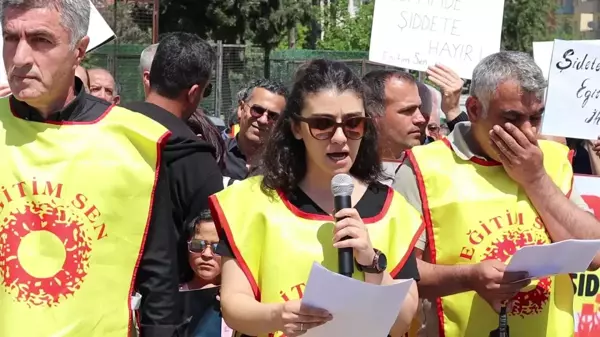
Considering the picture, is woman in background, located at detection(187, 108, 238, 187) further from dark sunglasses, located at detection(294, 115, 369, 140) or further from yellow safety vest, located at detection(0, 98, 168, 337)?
dark sunglasses, located at detection(294, 115, 369, 140)

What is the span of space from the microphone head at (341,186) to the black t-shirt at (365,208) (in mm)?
215

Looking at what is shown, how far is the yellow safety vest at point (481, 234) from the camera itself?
11.8ft

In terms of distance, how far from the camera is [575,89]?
18.5ft

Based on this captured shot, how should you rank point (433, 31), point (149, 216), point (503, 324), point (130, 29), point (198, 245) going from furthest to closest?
point (130, 29), point (433, 31), point (198, 245), point (503, 324), point (149, 216)

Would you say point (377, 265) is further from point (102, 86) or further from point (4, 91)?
point (102, 86)

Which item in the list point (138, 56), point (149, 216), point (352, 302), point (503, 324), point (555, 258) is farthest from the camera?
point (138, 56)

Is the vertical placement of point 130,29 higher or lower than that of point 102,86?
lower

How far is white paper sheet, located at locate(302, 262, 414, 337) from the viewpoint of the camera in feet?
8.79

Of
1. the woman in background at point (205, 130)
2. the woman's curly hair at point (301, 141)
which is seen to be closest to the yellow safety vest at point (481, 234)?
the woman's curly hair at point (301, 141)

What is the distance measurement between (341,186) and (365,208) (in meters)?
0.27

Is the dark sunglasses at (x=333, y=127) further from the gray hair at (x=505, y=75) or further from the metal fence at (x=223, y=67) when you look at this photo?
the metal fence at (x=223, y=67)

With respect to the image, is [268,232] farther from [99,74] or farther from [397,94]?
[99,74]

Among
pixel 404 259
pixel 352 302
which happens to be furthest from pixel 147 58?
pixel 352 302

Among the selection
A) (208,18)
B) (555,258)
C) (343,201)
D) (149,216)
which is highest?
(343,201)
